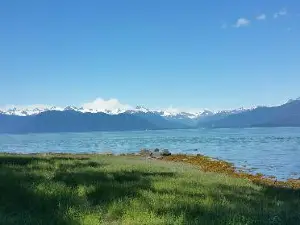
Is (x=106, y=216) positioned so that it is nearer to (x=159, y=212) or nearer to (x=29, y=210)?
(x=159, y=212)

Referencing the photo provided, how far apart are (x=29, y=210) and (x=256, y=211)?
6.39m

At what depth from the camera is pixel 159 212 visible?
1199cm

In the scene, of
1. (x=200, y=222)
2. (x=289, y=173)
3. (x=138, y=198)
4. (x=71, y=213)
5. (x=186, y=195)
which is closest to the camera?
(x=200, y=222)

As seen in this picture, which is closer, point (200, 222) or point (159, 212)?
point (200, 222)

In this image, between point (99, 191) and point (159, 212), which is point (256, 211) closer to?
point (159, 212)

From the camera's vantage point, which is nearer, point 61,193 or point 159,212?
point 159,212

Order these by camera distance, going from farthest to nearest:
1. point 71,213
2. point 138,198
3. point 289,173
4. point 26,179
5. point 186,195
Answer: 1. point 289,173
2. point 26,179
3. point 186,195
4. point 138,198
5. point 71,213

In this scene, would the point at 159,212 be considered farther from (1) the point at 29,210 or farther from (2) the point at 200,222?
(1) the point at 29,210

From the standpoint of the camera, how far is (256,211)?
12.6 meters

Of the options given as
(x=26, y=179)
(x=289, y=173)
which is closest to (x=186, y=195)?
(x=26, y=179)

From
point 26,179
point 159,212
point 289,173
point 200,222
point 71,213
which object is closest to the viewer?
point 200,222

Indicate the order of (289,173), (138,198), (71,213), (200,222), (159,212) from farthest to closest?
(289,173) → (138,198) → (159,212) → (71,213) → (200,222)

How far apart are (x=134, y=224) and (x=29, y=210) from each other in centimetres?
338

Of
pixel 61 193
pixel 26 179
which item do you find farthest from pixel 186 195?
pixel 26 179
